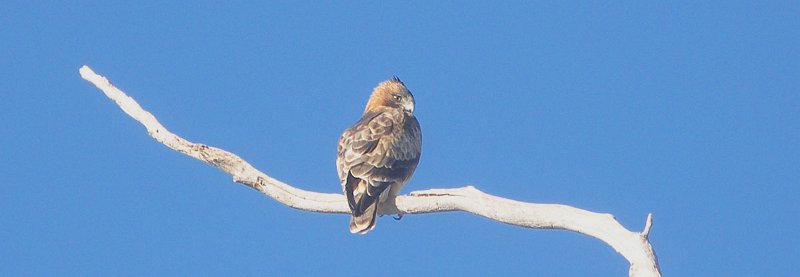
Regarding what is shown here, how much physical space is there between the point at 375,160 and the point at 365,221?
0.58 meters

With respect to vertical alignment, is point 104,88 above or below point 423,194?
above

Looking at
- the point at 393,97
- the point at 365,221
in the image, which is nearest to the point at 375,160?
the point at 365,221

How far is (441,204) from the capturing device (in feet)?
34.7

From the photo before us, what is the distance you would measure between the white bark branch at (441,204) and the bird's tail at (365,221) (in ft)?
0.62

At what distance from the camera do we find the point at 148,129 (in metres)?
11.4

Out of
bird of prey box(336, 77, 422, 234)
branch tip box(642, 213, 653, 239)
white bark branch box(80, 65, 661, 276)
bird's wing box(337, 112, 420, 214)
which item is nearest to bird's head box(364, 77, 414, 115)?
bird of prey box(336, 77, 422, 234)

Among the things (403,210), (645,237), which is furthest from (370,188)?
(645,237)

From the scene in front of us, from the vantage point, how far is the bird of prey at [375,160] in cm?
1102

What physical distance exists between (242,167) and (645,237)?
3447 millimetres


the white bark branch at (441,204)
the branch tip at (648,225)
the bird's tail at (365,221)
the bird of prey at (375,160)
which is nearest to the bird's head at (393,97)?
the bird of prey at (375,160)

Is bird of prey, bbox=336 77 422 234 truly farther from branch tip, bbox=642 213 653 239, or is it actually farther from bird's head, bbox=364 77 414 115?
branch tip, bbox=642 213 653 239

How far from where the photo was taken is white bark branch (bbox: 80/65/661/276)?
9156 millimetres

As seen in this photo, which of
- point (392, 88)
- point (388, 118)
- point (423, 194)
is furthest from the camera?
point (392, 88)

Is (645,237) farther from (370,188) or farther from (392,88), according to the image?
(392,88)
